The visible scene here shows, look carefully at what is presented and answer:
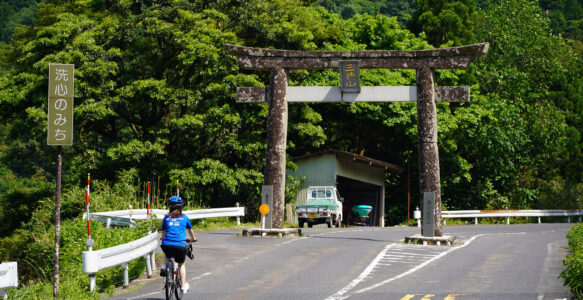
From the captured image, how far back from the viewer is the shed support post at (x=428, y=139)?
2300 centimetres

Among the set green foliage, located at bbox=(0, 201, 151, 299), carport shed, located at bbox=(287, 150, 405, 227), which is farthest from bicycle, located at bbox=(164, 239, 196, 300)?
carport shed, located at bbox=(287, 150, 405, 227)

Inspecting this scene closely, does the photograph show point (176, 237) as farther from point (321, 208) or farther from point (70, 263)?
point (321, 208)

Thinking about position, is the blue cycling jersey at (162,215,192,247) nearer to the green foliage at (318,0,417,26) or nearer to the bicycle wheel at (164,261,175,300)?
the bicycle wheel at (164,261,175,300)

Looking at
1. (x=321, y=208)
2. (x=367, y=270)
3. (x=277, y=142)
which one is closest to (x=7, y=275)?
(x=367, y=270)

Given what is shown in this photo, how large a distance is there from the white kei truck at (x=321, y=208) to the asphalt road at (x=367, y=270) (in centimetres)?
953

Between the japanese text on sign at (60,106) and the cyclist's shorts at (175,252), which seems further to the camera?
the japanese text on sign at (60,106)

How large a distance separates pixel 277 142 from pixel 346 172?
15.4 metres

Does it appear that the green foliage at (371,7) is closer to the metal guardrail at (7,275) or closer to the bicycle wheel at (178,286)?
the bicycle wheel at (178,286)

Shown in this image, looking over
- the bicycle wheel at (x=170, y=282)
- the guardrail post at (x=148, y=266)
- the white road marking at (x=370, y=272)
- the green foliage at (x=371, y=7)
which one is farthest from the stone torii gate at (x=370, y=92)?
the green foliage at (x=371, y=7)

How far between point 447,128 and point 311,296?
96.8 ft

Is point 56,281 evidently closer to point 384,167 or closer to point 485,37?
point 384,167

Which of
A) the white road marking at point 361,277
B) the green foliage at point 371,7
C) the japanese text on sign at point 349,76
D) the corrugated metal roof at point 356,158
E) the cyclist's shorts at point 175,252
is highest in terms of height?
the green foliage at point 371,7

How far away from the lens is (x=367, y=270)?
15680 millimetres

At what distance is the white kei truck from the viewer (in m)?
33.4
